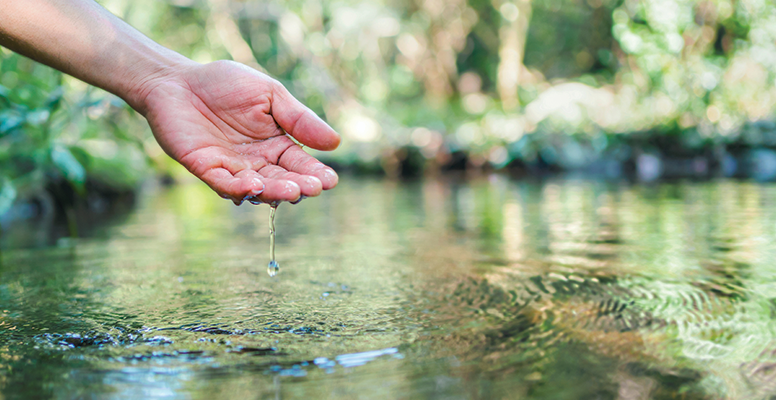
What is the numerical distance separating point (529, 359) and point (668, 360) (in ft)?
1.17

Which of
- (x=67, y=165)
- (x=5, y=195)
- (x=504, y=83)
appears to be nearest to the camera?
(x=67, y=165)

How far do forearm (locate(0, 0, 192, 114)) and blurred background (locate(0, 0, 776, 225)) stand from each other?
3517 millimetres

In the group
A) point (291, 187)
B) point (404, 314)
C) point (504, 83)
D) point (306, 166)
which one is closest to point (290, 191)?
point (291, 187)

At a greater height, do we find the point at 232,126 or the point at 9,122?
the point at 9,122

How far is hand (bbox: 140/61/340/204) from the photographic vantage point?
224cm

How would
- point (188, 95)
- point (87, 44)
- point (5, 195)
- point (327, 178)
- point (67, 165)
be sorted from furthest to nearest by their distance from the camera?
point (5, 195) < point (67, 165) < point (188, 95) < point (87, 44) < point (327, 178)

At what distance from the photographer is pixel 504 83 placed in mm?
17578

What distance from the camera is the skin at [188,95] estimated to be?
7.26 feet

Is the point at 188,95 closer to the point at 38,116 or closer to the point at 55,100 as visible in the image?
the point at 55,100

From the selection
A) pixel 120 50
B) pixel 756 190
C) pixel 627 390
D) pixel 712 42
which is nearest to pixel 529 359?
pixel 627 390

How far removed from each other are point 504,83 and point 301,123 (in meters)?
15.9

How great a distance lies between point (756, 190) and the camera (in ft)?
23.2

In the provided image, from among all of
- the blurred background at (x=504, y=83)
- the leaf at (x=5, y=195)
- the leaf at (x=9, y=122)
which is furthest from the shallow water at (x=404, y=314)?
the blurred background at (x=504, y=83)

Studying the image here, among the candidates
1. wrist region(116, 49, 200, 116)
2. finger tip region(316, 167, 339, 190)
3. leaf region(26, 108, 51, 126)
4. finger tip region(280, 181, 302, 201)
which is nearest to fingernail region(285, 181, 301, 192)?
finger tip region(280, 181, 302, 201)
